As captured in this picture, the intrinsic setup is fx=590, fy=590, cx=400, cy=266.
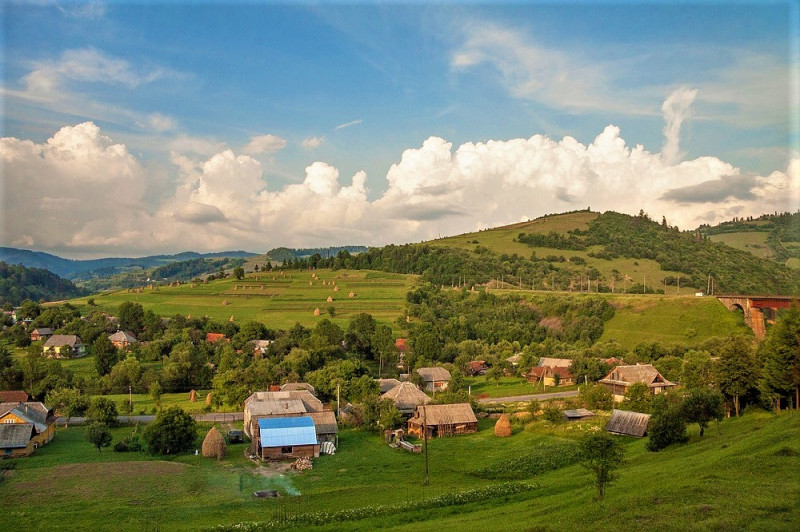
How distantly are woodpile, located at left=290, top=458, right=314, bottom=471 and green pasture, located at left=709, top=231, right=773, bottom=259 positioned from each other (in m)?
155

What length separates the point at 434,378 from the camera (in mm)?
75000

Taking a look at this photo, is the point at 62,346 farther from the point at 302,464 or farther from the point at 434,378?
the point at 302,464

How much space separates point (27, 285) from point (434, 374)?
155731mm

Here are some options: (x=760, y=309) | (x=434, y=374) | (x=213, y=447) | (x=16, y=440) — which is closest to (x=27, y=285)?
(x=434, y=374)

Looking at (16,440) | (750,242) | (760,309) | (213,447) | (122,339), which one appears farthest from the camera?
(750,242)

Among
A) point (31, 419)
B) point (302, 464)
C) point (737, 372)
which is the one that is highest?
point (737, 372)

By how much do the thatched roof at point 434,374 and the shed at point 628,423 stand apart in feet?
100

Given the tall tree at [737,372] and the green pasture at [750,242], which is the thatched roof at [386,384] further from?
the green pasture at [750,242]

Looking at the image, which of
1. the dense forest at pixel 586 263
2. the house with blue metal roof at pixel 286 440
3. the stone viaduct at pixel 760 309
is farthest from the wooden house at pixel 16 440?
the dense forest at pixel 586 263

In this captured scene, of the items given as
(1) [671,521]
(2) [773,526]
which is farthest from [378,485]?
(2) [773,526]

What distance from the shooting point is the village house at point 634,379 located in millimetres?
59312

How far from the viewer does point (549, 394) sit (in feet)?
223

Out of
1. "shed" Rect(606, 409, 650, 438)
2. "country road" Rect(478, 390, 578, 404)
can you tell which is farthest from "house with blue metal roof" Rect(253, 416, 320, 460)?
"country road" Rect(478, 390, 578, 404)

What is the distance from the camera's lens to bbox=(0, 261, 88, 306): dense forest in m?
152
